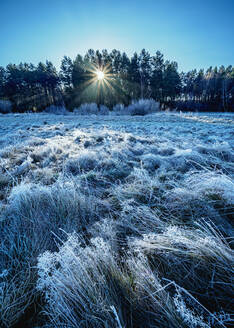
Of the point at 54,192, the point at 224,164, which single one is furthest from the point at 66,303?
the point at 224,164

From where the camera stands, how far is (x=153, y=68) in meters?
32.2

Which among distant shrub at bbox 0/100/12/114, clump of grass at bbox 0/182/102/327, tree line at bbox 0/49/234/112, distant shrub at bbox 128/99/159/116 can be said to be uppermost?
tree line at bbox 0/49/234/112

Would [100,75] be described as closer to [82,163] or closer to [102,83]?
[102,83]

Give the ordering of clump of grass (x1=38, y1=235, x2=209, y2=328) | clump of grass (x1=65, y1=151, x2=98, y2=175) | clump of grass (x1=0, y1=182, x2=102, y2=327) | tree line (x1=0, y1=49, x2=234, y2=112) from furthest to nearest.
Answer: tree line (x1=0, y1=49, x2=234, y2=112) < clump of grass (x1=65, y1=151, x2=98, y2=175) < clump of grass (x1=0, y1=182, x2=102, y2=327) < clump of grass (x1=38, y1=235, x2=209, y2=328)

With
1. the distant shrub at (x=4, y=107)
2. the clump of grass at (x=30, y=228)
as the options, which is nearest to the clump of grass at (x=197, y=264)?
the clump of grass at (x=30, y=228)

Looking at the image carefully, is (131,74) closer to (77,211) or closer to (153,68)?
(153,68)

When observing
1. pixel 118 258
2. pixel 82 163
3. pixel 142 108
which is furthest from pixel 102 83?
pixel 118 258

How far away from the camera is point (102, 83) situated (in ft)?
97.3

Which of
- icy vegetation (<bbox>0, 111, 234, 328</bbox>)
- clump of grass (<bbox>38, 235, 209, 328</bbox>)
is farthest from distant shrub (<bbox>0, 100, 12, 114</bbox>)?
clump of grass (<bbox>38, 235, 209, 328</bbox>)

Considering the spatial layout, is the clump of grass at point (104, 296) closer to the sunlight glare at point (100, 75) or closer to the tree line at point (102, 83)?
the tree line at point (102, 83)

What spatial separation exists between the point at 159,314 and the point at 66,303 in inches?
18.1

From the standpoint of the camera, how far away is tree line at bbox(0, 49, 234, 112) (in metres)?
28.8

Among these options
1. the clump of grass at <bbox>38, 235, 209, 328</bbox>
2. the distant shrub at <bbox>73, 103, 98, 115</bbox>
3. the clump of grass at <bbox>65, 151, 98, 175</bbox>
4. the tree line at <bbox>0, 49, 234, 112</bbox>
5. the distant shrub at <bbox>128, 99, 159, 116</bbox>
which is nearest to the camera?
the clump of grass at <bbox>38, 235, 209, 328</bbox>

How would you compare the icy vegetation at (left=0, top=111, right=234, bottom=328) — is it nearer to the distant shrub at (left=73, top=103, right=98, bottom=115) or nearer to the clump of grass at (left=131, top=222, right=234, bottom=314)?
the clump of grass at (left=131, top=222, right=234, bottom=314)
